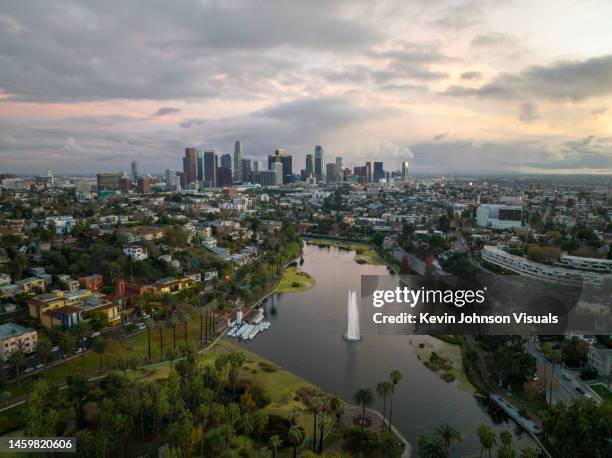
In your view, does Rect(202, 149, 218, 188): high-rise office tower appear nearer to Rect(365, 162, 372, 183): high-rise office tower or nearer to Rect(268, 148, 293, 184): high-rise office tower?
Rect(268, 148, 293, 184): high-rise office tower

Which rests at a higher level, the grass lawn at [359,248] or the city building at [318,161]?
the city building at [318,161]

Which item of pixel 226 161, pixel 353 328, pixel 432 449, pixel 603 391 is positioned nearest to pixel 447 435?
pixel 432 449

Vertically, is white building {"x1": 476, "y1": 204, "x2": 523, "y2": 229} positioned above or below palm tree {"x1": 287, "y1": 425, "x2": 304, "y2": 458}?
above

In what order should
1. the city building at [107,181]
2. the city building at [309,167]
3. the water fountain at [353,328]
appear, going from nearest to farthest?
the water fountain at [353,328], the city building at [107,181], the city building at [309,167]

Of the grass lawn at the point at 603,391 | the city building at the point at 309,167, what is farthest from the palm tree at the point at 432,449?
the city building at the point at 309,167

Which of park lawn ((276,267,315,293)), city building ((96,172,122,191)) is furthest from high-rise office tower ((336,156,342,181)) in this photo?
park lawn ((276,267,315,293))

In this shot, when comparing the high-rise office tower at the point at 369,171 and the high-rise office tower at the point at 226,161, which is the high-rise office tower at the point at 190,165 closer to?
the high-rise office tower at the point at 226,161
